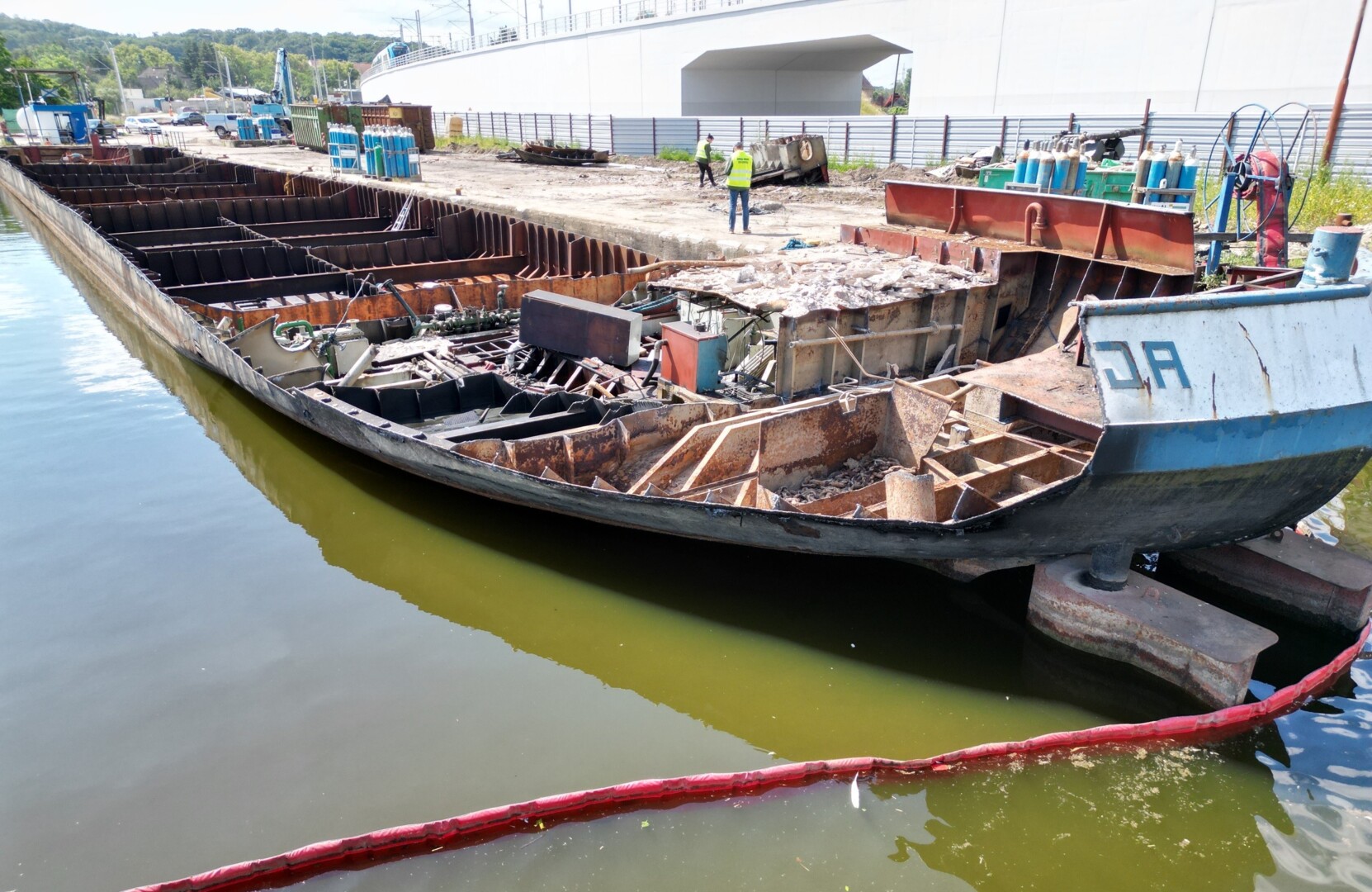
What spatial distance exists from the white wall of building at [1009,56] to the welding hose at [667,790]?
63.6ft

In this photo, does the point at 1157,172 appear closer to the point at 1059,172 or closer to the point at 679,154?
the point at 1059,172

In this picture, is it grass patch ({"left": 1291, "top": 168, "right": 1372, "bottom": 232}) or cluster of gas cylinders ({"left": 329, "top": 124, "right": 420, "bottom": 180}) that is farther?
cluster of gas cylinders ({"left": 329, "top": 124, "right": 420, "bottom": 180})

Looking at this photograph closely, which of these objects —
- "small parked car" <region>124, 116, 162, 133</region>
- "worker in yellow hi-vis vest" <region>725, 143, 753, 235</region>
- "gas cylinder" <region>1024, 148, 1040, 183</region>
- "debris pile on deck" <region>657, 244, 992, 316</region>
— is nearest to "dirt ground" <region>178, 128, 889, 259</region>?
"worker in yellow hi-vis vest" <region>725, 143, 753, 235</region>

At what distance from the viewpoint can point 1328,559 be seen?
224 inches

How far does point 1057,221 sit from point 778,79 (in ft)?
116

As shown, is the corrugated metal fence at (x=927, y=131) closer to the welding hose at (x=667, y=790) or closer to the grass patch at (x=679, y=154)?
the grass patch at (x=679, y=154)

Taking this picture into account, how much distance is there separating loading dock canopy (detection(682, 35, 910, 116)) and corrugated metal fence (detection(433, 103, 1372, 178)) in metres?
4.95

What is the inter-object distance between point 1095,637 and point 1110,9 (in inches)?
886

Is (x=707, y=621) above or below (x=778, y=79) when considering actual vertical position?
below

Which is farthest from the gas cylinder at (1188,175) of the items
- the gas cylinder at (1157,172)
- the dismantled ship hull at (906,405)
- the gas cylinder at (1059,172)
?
the dismantled ship hull at (906,405)

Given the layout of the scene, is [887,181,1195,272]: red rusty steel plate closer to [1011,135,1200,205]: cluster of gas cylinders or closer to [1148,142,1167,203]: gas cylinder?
[1011,135,1200,205]: cluster of gas cylinders

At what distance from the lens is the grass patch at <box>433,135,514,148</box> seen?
42688 millimetres

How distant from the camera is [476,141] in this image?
152 ft

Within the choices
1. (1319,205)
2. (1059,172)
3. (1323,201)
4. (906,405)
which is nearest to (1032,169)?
(1059,172)
